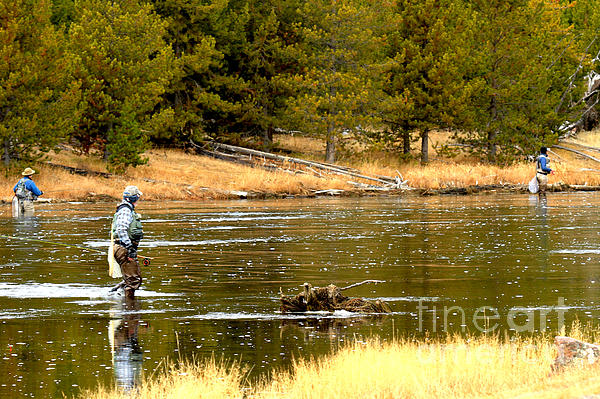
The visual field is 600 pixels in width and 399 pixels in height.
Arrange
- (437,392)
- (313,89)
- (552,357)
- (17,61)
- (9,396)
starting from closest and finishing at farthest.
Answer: (437,392) < (9,396) < (552,357) < (17,61) < (313,89)

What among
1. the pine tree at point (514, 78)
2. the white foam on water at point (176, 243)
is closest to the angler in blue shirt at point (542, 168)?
the white foam on water at point (176, 243)

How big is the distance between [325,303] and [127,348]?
375 centimetres

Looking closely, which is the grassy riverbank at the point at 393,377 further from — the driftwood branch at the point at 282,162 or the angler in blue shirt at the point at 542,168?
the driftwood branch at the point at 282,162

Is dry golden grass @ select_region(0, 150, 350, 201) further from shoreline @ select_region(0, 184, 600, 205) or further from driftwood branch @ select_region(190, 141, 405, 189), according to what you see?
driftwood branch @ select_region(190, 141, 405, 189)

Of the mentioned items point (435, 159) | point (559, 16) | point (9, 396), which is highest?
point (559, 16)

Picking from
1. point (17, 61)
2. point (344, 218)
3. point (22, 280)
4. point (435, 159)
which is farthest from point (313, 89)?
point (22, 280)

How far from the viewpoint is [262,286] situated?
18.6m

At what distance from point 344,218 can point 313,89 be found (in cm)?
2292

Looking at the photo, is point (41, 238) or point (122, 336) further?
point (41, 238)

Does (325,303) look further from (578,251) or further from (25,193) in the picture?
(25,193)

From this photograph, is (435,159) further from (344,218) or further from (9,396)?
(9,396)

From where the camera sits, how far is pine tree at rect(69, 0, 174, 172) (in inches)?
1969

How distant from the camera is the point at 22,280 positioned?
19.8 metres

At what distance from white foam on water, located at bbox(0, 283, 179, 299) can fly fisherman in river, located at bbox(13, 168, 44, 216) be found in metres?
14.2
